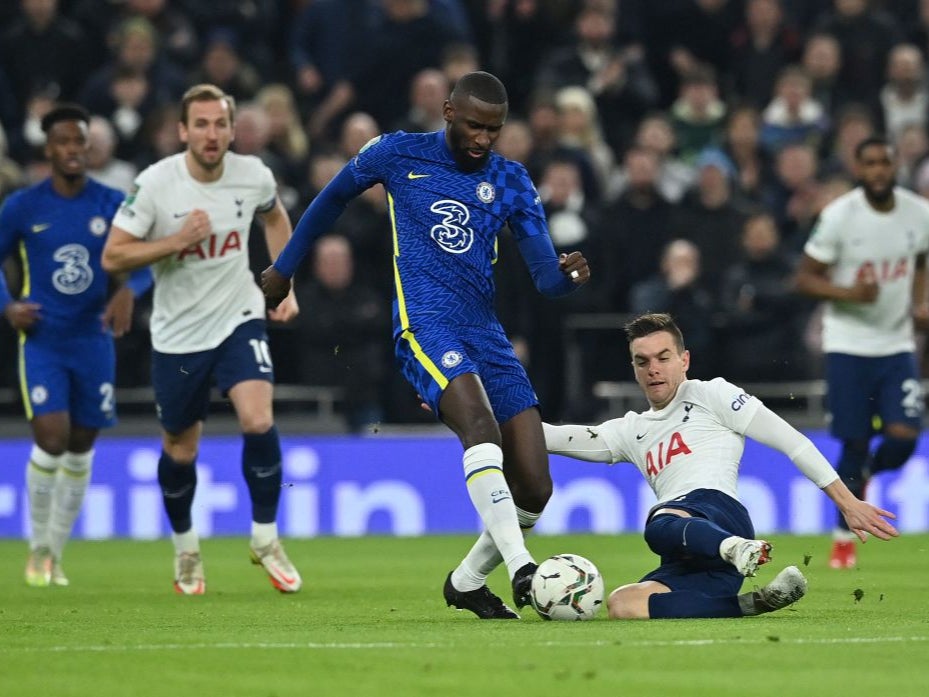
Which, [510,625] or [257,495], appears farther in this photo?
[257,495]

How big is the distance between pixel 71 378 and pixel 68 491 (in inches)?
29.2

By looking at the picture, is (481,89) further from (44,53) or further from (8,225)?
(44,53)

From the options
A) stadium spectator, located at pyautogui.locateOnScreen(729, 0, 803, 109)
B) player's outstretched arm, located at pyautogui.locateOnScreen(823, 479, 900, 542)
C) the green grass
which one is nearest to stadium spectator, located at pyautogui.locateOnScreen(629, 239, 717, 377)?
stadium spectator, located at pyautogui.locateOnScreen(729, 0, 803, 109)

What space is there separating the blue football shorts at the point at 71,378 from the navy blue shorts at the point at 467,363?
379 cm

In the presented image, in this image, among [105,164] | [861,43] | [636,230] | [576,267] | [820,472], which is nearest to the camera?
[820,472]

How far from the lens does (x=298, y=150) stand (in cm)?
1709

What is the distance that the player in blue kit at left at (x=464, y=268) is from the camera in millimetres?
8211

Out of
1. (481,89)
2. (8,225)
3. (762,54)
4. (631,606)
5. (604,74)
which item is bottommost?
(631,606)

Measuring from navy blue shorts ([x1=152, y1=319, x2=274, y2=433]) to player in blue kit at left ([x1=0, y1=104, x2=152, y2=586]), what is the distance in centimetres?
109

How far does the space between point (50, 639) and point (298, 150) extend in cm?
Answer: 1000

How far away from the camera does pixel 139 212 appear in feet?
34.2

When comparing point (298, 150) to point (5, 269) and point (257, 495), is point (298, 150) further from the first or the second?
point (257, 495)

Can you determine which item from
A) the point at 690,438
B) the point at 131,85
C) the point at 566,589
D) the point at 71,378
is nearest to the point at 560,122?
the point at 131,85

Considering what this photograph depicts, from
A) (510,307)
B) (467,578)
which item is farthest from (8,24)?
(467,578)
